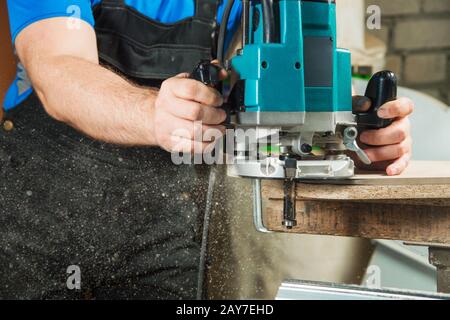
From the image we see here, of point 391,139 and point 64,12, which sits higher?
point 64,12

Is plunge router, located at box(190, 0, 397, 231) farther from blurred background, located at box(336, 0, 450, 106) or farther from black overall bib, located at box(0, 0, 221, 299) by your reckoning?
blurred background, located at box(336, 0, 450, 106)

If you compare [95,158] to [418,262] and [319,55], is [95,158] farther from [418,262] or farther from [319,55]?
[418,262]

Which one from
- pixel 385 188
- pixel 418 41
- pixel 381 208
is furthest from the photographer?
pixel 418 41

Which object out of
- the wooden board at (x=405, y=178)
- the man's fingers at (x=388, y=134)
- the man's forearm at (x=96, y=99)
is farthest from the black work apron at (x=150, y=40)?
the wooden board at (x=405, y=178)

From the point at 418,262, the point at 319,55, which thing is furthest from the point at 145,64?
the point at 418,262

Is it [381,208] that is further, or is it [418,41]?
[418,41]

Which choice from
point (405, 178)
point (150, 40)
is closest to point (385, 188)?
point (405, 178)

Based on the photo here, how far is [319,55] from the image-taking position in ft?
3.05

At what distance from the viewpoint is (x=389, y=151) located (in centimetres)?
116

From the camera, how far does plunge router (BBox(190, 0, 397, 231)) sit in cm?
88

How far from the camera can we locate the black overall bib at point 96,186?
149cm

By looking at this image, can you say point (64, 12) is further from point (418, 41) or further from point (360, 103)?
point (418, 41)

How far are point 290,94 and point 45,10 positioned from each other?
0.69m

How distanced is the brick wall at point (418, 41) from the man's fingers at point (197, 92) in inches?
83.7
